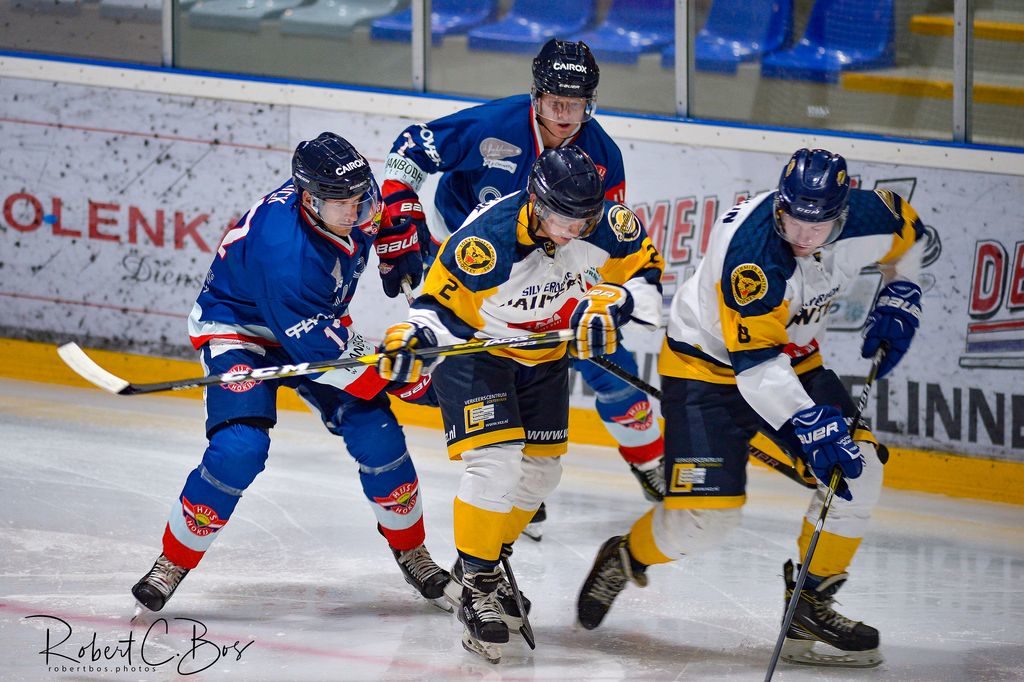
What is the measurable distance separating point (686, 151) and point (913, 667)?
7.42 feet

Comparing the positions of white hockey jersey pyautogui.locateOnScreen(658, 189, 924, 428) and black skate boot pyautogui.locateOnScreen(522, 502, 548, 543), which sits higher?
white hockey jersey pyautogui.locateOnScreen(658, 189, 924, 428)

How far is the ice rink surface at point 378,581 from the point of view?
3256 mm

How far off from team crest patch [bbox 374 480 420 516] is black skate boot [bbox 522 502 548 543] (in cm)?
70

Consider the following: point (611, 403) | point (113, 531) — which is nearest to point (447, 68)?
point (611, 403)

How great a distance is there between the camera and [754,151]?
4.90 m

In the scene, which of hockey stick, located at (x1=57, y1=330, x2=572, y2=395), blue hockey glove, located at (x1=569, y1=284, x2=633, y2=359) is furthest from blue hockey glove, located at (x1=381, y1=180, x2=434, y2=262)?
blue hockey glove, located at (x1=569, y1=284, x2=633, y2=359)

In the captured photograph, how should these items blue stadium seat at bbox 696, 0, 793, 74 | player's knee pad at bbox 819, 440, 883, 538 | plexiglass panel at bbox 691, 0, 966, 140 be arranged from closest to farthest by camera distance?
player's knee pad at bbox 819, 440, 883, 538
plexiglass panel at bbox 691, 0, 966, 140
blue stadium seat at bbox 696, 0, 793, 74

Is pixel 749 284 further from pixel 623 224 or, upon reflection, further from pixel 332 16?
pixel 332 16

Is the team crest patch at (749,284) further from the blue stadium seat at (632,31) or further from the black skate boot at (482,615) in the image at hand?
the blue stadium seat at (632,31)

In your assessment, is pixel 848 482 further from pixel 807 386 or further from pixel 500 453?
pixel 500 453

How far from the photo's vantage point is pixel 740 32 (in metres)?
5.05

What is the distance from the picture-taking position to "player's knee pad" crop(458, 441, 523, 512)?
321cm

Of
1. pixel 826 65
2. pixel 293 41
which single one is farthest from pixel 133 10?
pixel 826 65

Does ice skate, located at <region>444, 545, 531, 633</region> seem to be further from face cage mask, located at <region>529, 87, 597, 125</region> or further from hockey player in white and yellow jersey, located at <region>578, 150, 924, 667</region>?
face cage mask, located at <region>529, 87, 597, 125</region>
